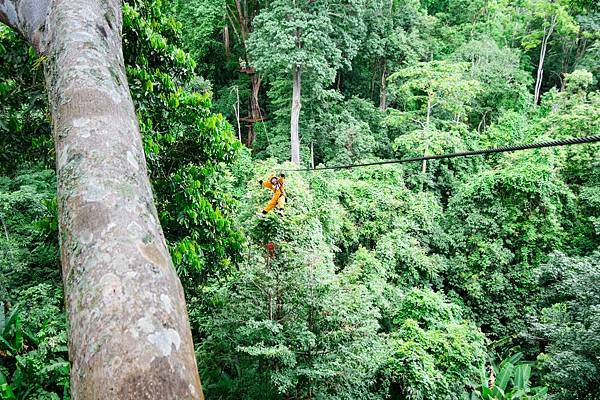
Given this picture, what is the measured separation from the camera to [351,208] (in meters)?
11.3

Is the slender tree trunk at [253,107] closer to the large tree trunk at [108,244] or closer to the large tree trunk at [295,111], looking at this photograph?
the large tree trunk at [295,111]

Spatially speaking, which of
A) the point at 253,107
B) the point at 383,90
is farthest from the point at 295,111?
the point at 383,90

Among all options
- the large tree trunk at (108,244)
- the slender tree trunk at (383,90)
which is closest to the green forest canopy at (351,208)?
the slender tree trunk at (383,90)

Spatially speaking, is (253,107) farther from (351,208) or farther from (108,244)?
(108,244)

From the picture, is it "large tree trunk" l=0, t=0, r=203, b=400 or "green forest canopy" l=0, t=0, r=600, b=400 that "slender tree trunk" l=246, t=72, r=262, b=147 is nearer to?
"green forest canopy" l=0, t=0, r=600, b=400

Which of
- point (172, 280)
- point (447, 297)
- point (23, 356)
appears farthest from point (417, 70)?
point (172, 280)

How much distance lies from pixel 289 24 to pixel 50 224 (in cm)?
1204

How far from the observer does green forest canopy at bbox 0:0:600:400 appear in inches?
150

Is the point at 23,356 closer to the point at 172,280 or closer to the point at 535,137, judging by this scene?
the point at 172,280

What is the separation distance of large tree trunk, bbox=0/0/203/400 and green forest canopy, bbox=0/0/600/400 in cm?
178

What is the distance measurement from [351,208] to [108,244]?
10.5 meters

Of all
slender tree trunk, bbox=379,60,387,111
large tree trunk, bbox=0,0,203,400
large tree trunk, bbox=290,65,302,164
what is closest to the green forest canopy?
slender tree trunk, bbox=379,60,387,111

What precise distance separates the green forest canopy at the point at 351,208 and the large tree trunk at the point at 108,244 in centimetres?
178

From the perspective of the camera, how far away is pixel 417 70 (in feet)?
48.0
